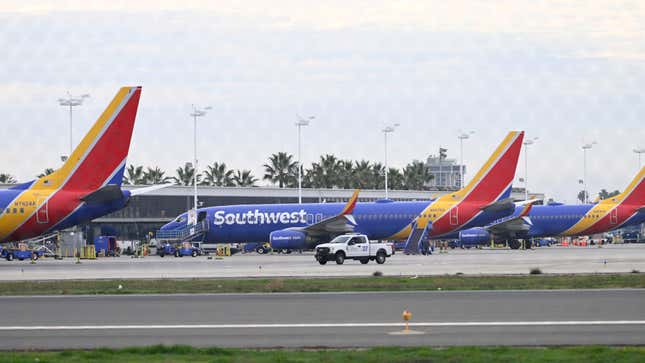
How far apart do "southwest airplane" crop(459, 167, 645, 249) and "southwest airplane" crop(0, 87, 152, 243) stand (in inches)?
1773

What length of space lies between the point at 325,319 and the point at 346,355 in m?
6.22

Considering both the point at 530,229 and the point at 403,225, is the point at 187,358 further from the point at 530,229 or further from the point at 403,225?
the point at 530,229

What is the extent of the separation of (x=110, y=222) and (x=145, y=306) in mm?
86523

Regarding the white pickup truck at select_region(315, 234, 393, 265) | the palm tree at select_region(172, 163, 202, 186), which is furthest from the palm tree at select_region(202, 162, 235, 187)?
the white pickup truck at select_region(315, 234, 393, 265)

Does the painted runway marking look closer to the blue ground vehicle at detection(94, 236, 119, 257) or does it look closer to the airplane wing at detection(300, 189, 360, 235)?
the airplane wing at detection(300, 189, 360, 235)

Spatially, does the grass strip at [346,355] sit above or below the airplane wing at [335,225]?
below

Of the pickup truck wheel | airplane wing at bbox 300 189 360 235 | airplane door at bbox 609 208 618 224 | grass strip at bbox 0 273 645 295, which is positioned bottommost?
grass strip at bbox 0 273 645 295

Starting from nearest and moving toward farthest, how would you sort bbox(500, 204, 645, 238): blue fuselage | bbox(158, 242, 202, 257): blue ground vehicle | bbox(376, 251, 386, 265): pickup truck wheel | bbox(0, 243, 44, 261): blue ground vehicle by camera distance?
bbox(376, 251, 386, 265): pickup truck wheel < bbox(0, 243, 44, 261): blue ground vehicle < bbox(158, 242, 202, 257): blue ground vehicle < bbox(500, 204, 645, 238): blue fuselage

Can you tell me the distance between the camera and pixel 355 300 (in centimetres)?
2744

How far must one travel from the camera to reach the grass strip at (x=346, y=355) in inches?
611

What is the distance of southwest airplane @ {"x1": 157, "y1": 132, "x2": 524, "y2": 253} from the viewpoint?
7256 centimetres

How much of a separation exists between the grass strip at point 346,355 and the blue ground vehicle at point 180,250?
5896cm

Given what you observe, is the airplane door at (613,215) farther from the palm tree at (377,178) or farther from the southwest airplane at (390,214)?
the palm tree at (377,178)

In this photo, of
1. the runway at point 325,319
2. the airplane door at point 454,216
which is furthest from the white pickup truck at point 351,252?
the runway at point 325,319
